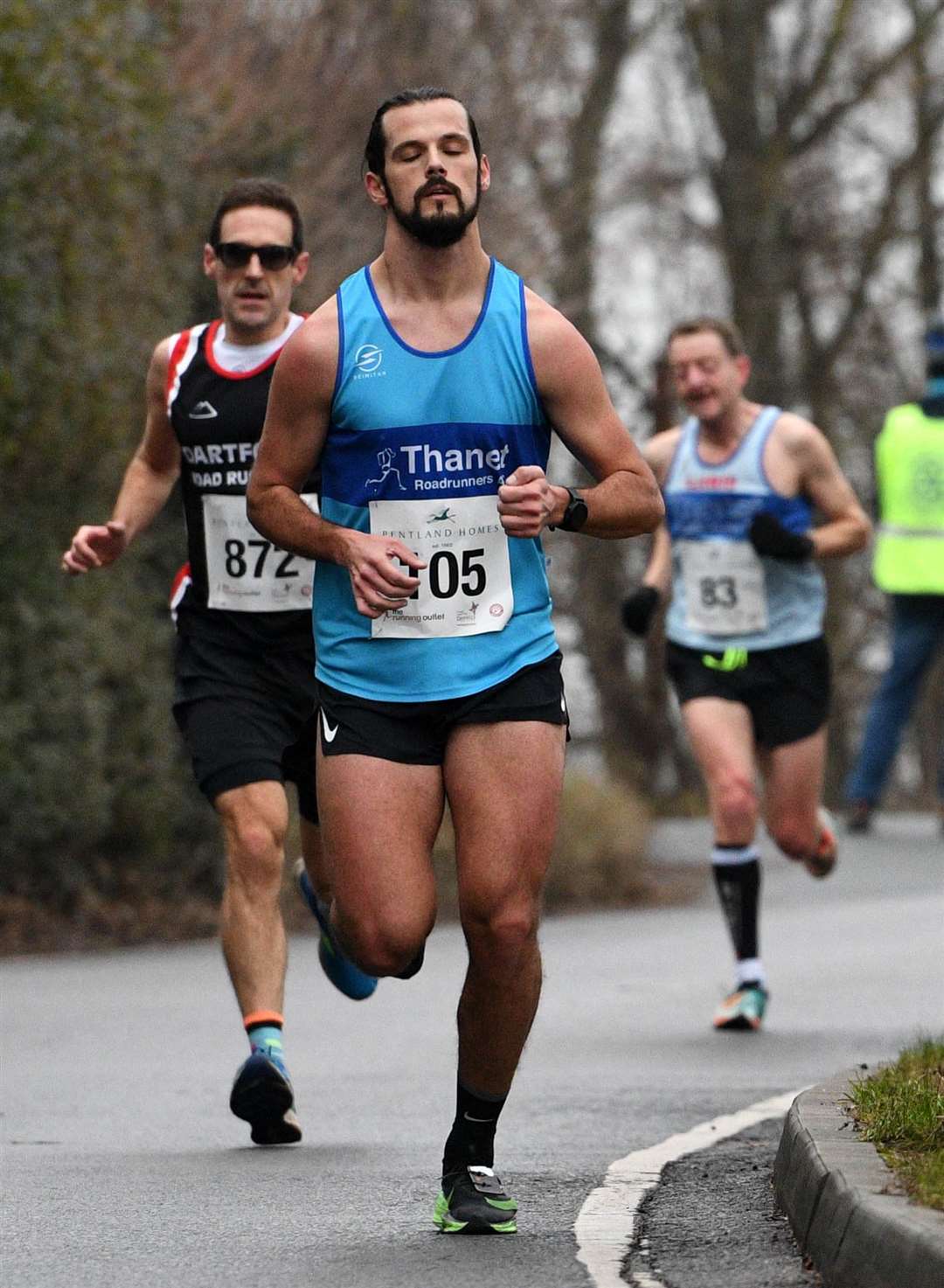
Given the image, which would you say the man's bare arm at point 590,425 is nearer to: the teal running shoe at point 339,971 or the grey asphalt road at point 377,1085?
the grey asphalt road at point 377,1085

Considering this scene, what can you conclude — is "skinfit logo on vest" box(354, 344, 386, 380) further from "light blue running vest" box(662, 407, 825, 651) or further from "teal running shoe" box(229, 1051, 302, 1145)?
"light blue running vest" box(662, 407, 825, 651)

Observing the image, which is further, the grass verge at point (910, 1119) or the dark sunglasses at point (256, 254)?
the dark sunglasses at point (256, 254)

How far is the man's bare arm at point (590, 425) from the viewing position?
549 centimetres

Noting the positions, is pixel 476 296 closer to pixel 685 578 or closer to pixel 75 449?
pixel 685 578

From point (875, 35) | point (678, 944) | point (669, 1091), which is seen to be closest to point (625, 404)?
point (875, 35)

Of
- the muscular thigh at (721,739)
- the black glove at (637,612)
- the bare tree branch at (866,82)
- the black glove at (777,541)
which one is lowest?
the muscular thigh at (721,739)

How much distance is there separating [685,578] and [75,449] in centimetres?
378

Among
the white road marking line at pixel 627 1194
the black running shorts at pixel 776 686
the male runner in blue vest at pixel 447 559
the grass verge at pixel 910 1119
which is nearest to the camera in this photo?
the grass verge at pixel 910 1119

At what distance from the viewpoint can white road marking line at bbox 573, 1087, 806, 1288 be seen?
508 centimetres

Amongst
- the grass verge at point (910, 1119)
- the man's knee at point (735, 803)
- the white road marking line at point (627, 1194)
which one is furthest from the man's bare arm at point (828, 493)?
the grass verge at point (910, 1119)

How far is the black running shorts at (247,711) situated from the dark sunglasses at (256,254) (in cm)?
103

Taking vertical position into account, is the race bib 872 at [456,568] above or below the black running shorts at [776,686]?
above

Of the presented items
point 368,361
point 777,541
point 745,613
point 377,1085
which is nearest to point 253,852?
point 377,1085

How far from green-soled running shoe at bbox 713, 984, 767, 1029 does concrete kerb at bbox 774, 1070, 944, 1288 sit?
368cm
